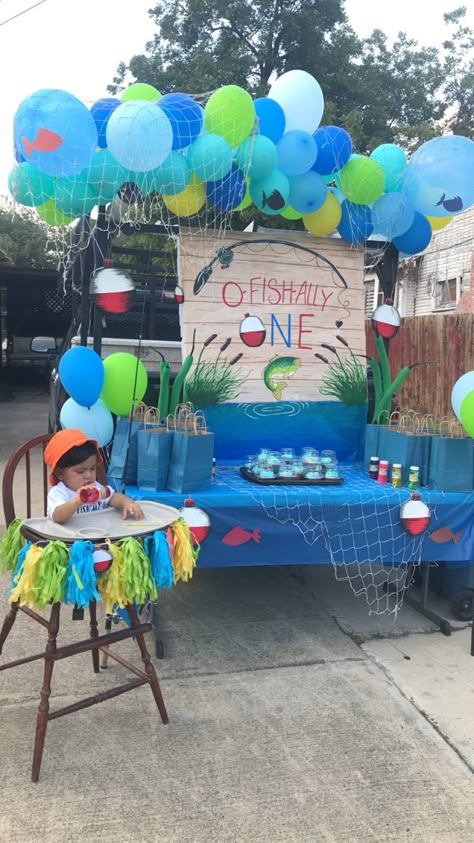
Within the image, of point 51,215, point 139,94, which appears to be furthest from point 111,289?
point 139,94

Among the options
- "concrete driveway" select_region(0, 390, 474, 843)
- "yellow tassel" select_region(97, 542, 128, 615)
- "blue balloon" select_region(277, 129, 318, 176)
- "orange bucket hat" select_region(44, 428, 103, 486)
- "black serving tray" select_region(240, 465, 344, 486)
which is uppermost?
"blue balloon" select_region(277, 129, 318, 176)

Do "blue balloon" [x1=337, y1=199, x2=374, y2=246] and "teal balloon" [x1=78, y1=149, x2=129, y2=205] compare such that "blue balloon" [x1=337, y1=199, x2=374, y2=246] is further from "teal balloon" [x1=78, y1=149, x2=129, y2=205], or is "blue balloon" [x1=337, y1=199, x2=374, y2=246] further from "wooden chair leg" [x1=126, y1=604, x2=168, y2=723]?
"wooden chair leg" [x1=126, y1=604, x2=168, y2=723]

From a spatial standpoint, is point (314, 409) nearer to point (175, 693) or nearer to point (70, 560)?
point (175, 693)

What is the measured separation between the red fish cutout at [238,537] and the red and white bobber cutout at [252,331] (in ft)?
3.99

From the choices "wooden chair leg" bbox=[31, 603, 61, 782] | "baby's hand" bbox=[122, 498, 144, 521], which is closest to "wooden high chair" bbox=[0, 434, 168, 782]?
"wooden chair leg" bbox=[31, 603, 61, 782]

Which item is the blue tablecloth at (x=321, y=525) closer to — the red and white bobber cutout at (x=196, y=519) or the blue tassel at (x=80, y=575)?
the red and white bobber cutout at (x=196, y=519)

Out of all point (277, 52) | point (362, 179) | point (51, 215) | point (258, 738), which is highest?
point (277, 52)

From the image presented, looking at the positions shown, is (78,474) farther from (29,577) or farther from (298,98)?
(298,98)

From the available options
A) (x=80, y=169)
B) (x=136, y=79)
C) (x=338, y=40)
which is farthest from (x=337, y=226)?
(x=338, y=40)

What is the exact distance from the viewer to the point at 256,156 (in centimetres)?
312

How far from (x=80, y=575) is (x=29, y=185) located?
6.37 feet

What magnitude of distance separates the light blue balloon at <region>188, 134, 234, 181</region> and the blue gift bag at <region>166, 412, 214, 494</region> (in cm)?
123

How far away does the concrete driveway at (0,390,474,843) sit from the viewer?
2.04 m

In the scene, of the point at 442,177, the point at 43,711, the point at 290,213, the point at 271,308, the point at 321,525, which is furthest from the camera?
the point at 271,308
